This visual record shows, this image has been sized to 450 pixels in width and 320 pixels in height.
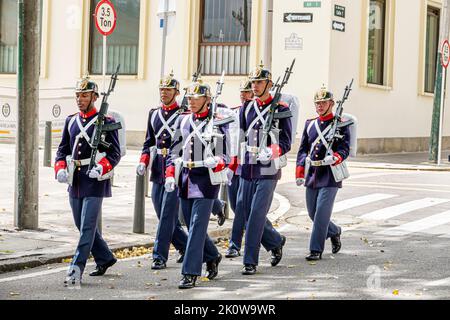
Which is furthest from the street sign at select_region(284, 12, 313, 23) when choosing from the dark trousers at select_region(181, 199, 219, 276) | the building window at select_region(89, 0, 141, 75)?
the dark trousers at select_region(181, 199, 219, 276)

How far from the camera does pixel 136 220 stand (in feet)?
40.4

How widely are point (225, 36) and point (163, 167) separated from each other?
16.5 meters

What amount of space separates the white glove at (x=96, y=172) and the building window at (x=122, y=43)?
60.8 feet

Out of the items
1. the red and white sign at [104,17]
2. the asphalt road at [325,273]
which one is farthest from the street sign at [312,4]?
the asphalt road at [325,273]

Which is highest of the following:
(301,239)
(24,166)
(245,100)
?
(245,100)

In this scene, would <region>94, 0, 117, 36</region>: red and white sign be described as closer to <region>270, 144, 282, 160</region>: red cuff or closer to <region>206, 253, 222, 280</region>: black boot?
<region>270, 144, 282, 160</region>: red cuff

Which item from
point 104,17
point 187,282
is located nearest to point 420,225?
point 187,282

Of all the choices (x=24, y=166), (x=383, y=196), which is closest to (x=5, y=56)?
(x=383, y=196)

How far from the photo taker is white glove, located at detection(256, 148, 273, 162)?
32.2ft

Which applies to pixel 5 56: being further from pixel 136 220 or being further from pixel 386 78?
pixel 136 220

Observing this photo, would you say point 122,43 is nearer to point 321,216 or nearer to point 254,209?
point 321,216

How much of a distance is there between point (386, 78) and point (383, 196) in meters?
11.9

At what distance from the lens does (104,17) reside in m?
16.5

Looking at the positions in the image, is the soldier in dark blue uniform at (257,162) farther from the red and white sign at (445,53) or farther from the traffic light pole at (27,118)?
the red and white sign at (445,53)
